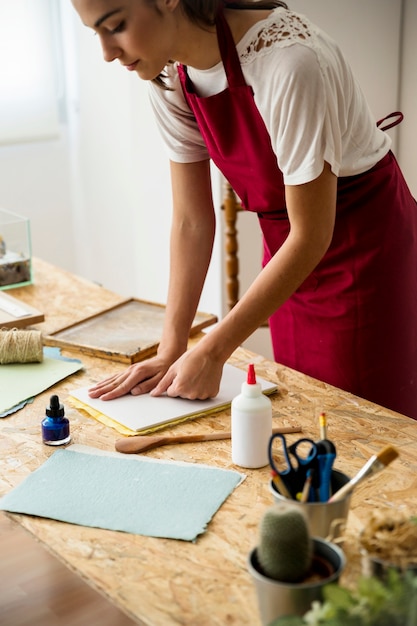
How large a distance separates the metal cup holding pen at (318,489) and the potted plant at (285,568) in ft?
0.46

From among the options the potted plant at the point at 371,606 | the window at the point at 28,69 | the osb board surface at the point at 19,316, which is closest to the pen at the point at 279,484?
the potted plant at the point at 371,606

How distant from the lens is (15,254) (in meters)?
2.61

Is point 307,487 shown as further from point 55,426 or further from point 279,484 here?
point 55,426

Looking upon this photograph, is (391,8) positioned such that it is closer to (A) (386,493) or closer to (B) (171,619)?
(A) (386,493)

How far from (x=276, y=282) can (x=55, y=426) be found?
497 mm

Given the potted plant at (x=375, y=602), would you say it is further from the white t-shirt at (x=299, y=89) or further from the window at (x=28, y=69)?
the window at (x=28, y=69)

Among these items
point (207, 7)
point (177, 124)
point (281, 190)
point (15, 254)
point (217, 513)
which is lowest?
point (217, 513)

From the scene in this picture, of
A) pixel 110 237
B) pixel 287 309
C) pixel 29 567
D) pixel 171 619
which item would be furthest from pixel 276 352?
pixel 110 237

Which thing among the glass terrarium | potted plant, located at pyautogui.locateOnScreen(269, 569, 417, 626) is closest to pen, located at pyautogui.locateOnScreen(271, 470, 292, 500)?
potted plant, located at pyautogui.locateOnScreen(269, 569, 417, 626)

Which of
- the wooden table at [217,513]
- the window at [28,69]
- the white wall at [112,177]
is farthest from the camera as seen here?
the window at [28,69]

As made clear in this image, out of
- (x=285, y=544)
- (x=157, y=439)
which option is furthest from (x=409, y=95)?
(x=285, y=544)

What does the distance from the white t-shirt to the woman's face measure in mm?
145

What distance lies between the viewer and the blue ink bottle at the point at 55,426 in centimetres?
161

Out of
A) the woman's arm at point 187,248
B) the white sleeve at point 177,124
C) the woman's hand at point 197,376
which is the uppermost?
the white sleeve at point 177,124
